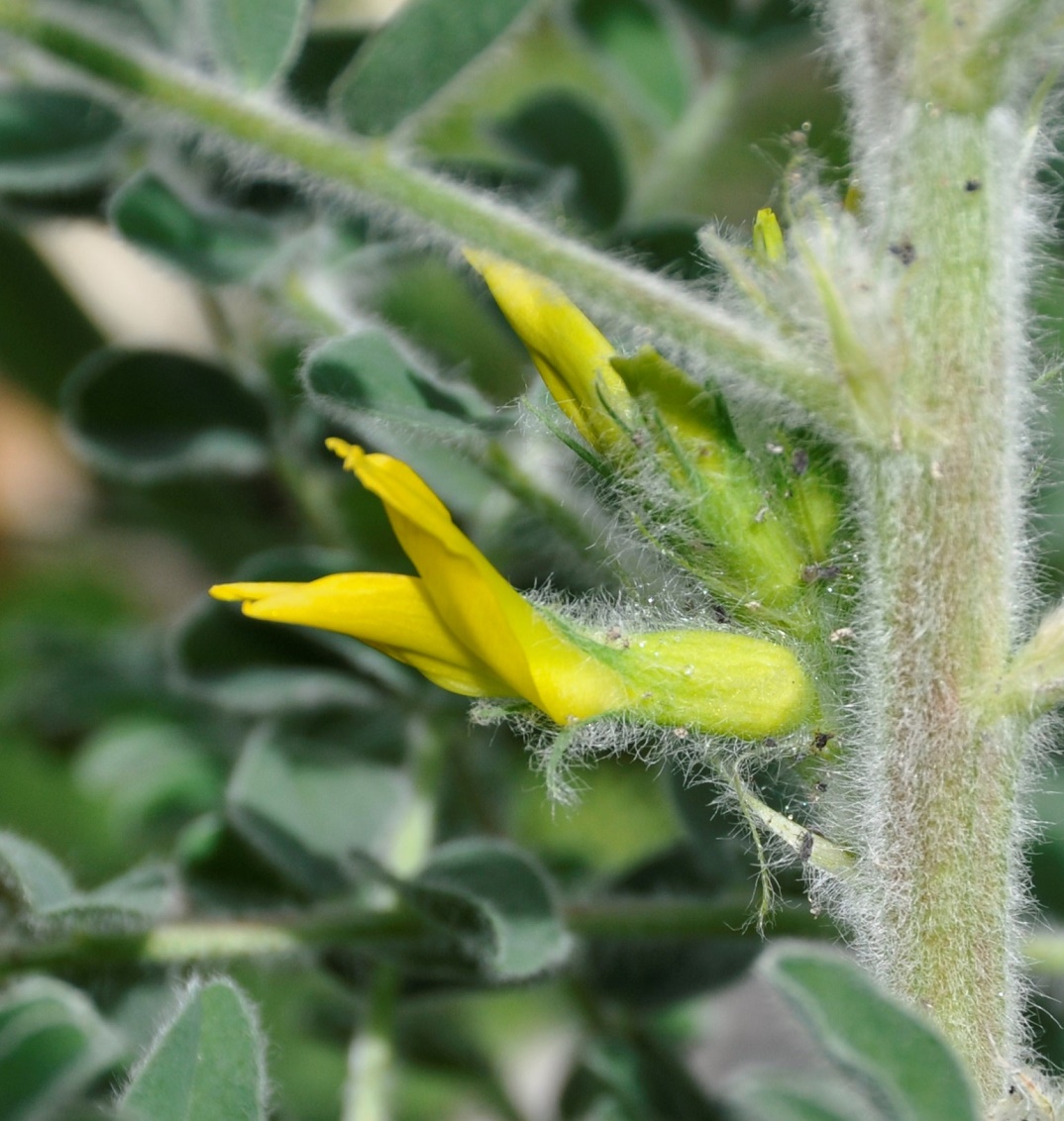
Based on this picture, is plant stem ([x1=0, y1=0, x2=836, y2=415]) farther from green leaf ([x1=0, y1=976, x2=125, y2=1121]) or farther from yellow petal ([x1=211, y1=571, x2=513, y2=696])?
green leaf ([x1=0, y1=976, x2=125, y2=1121])

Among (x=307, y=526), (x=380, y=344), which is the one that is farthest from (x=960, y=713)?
(x=307, y=526)

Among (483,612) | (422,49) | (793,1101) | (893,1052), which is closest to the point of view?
(893,1052)

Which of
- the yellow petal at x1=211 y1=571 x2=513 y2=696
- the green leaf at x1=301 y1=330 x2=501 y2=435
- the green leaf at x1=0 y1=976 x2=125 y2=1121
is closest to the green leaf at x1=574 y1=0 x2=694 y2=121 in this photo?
the green leaf at x1=301 y1=330 x2=501 y2=435

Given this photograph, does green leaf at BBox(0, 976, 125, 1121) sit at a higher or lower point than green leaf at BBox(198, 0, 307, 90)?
lower

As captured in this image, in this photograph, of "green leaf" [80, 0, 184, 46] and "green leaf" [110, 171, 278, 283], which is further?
"green leaf" [80, 0, 184, 46]

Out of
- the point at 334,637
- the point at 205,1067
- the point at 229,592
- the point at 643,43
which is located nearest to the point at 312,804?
the point at 334,637

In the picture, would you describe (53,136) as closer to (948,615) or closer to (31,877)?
(31,877)

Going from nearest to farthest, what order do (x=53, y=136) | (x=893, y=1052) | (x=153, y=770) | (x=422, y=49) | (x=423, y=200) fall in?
(x=893, y=1052)
(x=423, y=200)
(x=422, y=49)
(x=53, y=136)
(x=153, y=770)

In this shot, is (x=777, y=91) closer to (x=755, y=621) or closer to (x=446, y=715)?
(x=446, y=715)
